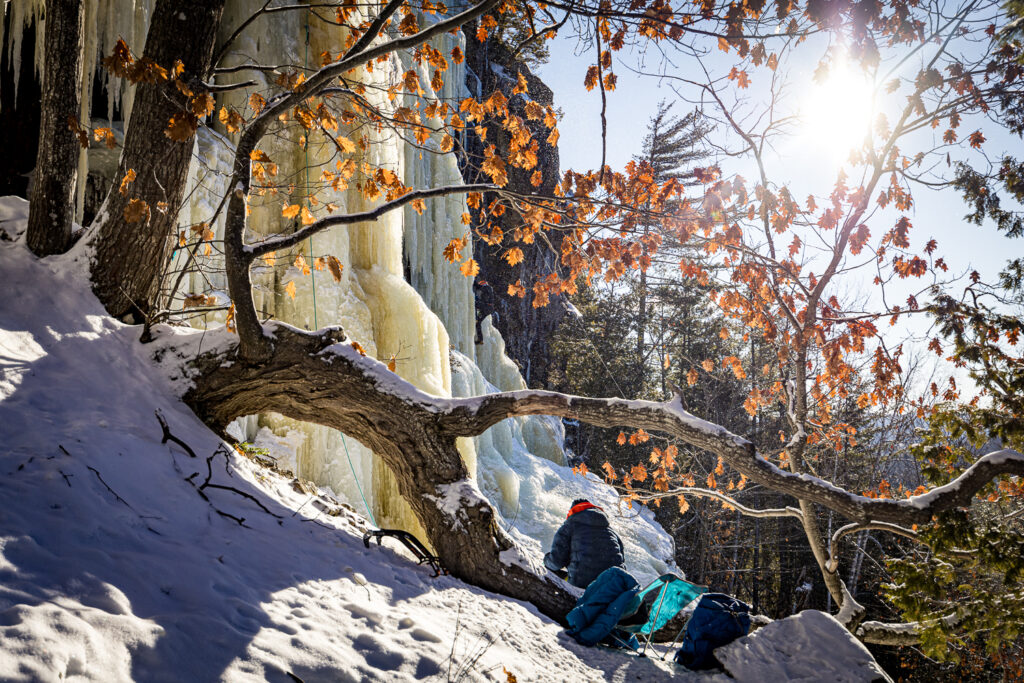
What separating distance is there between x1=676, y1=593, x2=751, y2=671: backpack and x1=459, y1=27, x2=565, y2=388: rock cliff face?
12.0 meters

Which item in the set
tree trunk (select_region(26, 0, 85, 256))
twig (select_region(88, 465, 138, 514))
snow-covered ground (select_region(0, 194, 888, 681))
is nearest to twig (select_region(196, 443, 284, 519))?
snow-covered ground (select_region(0, 194, 888, 681))

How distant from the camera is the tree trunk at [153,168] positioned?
122 inches

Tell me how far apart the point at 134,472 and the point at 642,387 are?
14579 mm

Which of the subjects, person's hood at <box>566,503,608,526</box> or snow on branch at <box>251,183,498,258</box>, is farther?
person's hood at <box>566,503,608,526</box>

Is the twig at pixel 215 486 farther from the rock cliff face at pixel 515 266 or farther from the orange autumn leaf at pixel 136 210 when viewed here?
the rock cliff face at pixel 515 266

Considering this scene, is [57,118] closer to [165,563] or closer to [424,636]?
[165,563]

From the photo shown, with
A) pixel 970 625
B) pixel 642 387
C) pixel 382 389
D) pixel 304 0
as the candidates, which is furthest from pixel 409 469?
pixel 642 387

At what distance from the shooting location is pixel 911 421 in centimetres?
868

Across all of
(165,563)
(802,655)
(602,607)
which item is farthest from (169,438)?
(802,655)

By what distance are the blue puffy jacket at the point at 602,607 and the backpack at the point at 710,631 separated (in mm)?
342

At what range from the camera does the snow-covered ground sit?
1.50 metres

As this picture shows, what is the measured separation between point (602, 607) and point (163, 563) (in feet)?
7.52

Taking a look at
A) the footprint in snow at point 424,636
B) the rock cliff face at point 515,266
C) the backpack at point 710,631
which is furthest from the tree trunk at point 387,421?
the rock cliff face at point 515,266

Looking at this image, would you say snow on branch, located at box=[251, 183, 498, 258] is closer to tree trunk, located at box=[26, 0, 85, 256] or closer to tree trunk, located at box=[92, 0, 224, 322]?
tree trunk, located at box=[92, 0, 224, 322]
